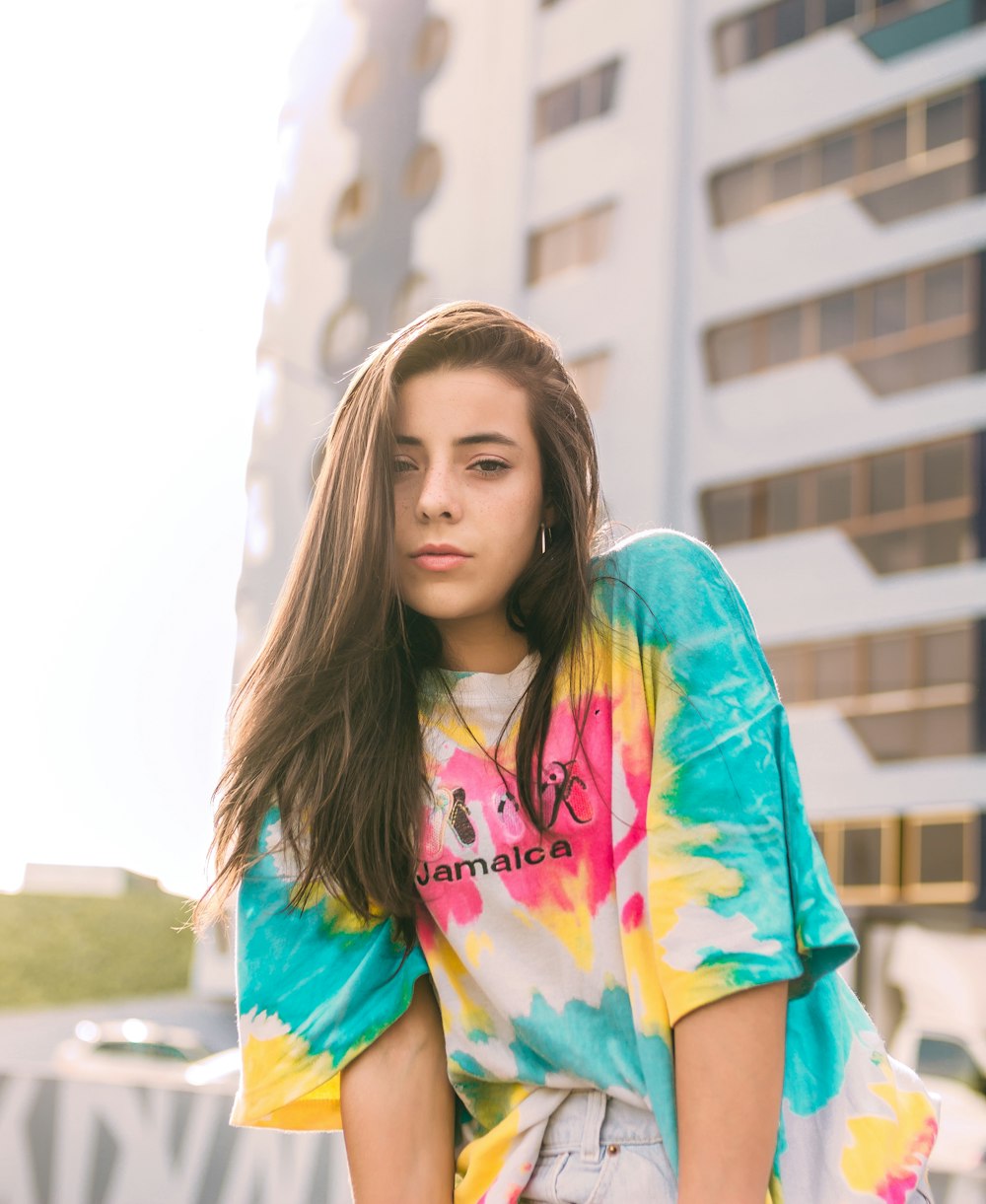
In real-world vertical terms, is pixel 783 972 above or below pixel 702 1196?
above

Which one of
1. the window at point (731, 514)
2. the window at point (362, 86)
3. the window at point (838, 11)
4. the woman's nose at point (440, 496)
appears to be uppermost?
the window at point (362, 86)

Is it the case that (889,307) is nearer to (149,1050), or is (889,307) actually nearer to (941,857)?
(941,857)

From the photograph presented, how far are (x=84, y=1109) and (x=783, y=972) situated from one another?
2.04 m

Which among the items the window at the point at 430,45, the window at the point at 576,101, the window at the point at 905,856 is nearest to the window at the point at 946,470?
the window at the point at 905,856

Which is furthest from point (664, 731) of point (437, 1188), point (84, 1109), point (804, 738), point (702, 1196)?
point (804, 738)

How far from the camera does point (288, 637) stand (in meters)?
1.41

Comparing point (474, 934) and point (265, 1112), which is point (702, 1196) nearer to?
point (474, 934)

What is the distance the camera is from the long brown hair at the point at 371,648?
132cm

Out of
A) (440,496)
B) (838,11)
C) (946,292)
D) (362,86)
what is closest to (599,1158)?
(440,496)

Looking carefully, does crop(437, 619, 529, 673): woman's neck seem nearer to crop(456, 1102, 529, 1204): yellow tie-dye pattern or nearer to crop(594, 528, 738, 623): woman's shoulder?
crop(594, 528, 738, 623): woman's shoulder

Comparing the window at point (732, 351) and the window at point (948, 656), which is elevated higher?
the window at point (732, 351)

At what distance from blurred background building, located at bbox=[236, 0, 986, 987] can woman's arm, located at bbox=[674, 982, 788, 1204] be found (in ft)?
38.4

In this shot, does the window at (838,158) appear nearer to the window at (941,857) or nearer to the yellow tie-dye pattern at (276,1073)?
the window at (941,857)

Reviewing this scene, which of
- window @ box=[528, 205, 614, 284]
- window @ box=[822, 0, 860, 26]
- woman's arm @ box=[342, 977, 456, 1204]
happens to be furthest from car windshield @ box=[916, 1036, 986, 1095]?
window @ box=[822, 0, 860, 26]
